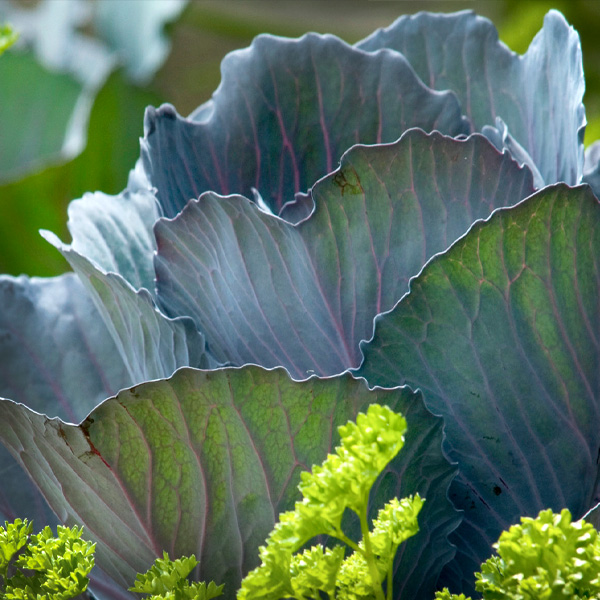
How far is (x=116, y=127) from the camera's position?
3.35ft

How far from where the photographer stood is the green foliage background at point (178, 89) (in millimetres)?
845

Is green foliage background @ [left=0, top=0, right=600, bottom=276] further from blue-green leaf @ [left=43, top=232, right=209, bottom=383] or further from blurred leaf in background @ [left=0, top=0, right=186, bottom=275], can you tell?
blue-green leaf @ [left=43, top=232, right=209, bottom=383]

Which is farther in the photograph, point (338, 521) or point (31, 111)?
point (31, 111)

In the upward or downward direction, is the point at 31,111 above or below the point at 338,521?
above

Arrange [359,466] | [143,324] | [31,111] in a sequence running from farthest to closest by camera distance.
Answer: [31,111]
[143,324]
[359,466]

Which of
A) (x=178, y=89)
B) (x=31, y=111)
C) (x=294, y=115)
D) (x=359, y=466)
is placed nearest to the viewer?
(x=359, y=466)

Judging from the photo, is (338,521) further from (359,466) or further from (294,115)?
(294,115)

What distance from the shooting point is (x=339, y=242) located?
1.06 ft

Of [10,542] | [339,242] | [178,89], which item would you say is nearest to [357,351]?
[339,242]

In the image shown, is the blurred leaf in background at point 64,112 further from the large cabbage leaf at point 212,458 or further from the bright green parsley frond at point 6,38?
the large cabbage leaf at point 212,458

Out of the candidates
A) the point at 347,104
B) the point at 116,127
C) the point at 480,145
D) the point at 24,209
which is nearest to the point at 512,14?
the point at 116,127

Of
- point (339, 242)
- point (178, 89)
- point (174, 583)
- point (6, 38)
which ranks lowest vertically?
point (174, 583)

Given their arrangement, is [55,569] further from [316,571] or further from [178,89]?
[178,89]

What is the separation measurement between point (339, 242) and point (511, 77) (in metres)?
0.19
